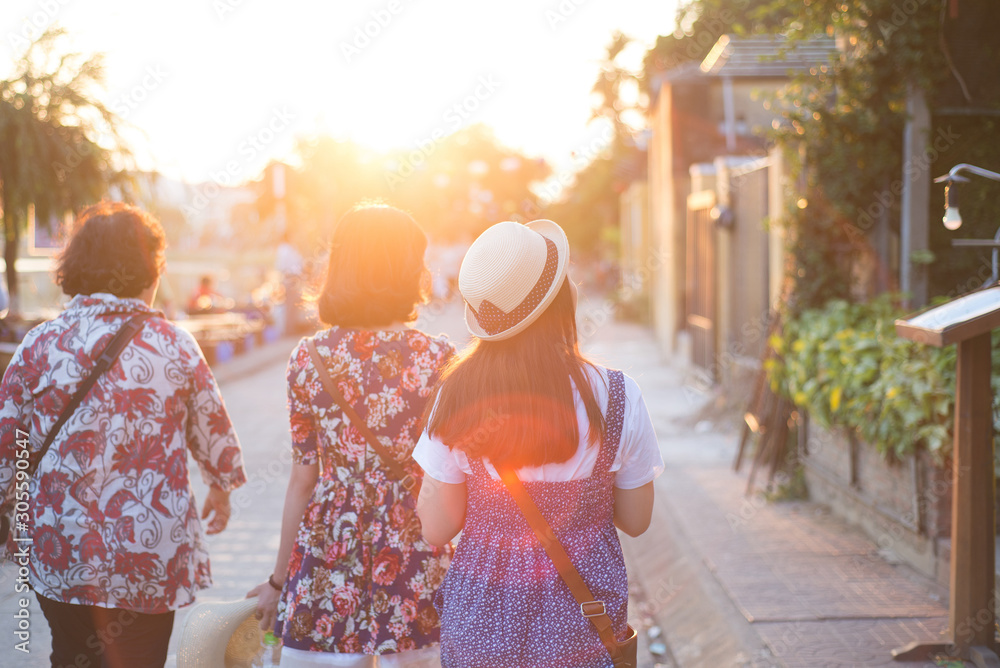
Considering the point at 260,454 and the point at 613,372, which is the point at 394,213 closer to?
the point at 613,372

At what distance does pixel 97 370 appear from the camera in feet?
8.54

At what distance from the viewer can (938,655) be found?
3768 millimetres

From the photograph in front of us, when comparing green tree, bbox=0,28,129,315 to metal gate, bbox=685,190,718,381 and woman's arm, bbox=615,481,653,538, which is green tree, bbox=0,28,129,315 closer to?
metal gate, bbox=685,190,718,381

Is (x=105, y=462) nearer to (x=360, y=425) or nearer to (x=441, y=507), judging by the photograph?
(x=360, y=425)

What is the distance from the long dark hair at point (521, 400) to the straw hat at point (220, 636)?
1.01 m

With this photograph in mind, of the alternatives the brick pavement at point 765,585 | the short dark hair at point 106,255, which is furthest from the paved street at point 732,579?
the short dark hair at point 106,255

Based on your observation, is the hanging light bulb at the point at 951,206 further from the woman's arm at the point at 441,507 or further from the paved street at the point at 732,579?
the woman's arm at the point at 441,507

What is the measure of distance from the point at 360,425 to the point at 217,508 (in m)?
0.86

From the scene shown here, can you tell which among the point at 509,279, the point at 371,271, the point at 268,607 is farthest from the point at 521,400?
the point at 268,607

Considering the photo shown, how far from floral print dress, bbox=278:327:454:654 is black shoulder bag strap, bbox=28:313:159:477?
0.56 meters

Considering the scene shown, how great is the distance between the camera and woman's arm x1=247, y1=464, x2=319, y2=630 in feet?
8.23

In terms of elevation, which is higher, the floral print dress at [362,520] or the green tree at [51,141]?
the green tree at [51,141]

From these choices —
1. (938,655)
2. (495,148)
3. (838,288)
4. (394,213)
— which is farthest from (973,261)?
(495,148)

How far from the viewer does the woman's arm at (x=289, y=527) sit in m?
2.51
